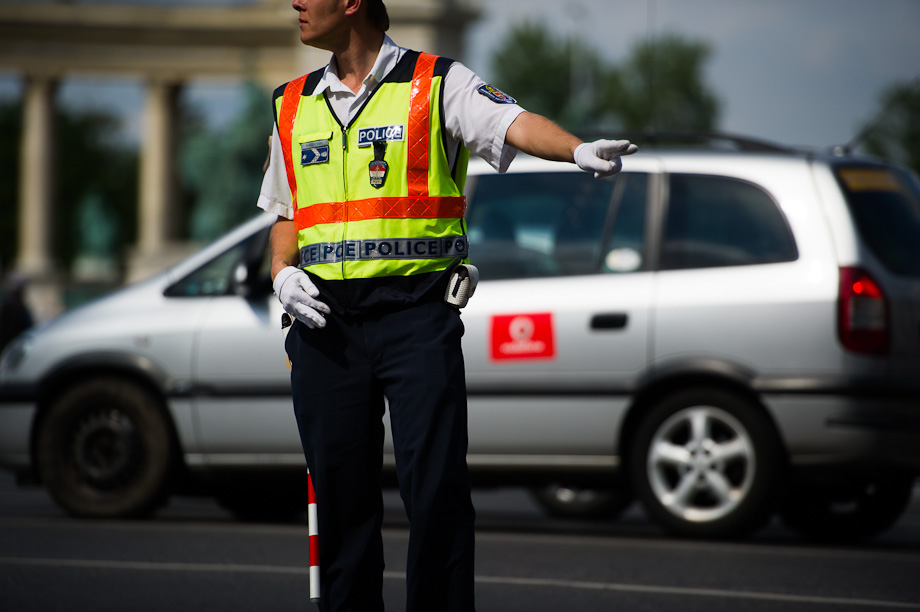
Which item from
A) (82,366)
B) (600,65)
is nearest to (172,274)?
(82,366)

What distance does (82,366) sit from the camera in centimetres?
780

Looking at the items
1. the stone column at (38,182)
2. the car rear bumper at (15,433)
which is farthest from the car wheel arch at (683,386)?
the stone column at (38,182)

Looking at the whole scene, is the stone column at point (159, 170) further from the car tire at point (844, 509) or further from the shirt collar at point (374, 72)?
the shirt collar at point (374, 72)

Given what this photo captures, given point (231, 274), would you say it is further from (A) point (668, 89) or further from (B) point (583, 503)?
(A) point (668, 89)

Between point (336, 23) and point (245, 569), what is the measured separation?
3011 mm

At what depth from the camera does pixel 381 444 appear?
356 cm

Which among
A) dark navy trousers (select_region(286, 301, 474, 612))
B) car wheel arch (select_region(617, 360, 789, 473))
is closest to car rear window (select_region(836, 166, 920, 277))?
car wheel arch (select_region(617, 360, 789, 473))

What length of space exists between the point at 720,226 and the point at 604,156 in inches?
157

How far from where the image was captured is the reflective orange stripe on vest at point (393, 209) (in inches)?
137

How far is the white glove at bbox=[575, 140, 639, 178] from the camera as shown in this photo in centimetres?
313

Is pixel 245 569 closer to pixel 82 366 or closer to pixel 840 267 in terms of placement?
pixel 82 366

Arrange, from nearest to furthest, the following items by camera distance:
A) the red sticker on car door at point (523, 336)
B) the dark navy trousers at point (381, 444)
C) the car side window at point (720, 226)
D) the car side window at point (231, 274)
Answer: the dark navy trousers at point (381, 444), the car side window at point (720, 226), the red sticker on car door at point (523, 336), the car side window at point (231, 274)

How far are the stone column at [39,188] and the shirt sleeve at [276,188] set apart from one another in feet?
146

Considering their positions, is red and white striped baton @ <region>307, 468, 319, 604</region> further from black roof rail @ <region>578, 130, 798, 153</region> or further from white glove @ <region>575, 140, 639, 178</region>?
black roof rail @ <region>578, 130, 798, 153</region>
